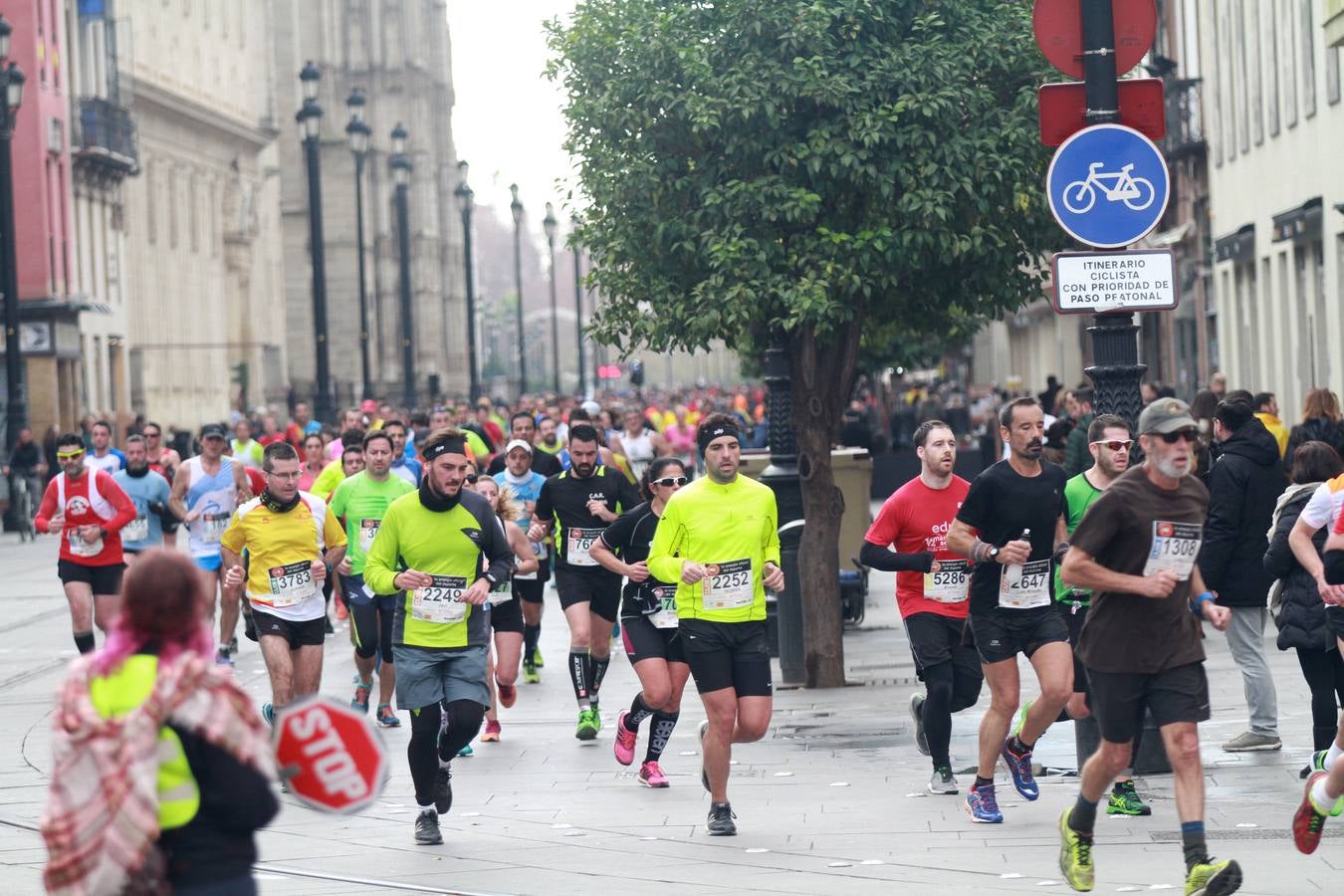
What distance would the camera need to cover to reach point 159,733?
547cm

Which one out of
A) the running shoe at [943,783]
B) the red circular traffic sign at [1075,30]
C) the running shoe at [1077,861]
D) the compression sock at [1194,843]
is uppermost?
the red circular traffic sign at [1075,30]

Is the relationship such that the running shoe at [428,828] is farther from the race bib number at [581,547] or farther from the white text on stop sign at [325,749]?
the white text on stop sign at [325,749]

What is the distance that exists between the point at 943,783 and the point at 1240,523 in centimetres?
222

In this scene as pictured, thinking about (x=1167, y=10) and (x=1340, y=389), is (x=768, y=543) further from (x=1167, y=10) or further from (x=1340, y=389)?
(x=1167, y=10)

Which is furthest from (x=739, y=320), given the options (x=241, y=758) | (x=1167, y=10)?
(x=1167, y=10)

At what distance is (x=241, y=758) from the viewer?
552cm

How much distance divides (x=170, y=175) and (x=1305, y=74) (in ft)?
151

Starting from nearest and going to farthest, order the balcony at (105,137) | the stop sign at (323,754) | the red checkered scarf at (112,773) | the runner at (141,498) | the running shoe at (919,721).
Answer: the red checkered scarf at (112,773), the stop sign at (323,754), the running shoe at (919,721), the runner at (141,498), the balcony at (105,137)

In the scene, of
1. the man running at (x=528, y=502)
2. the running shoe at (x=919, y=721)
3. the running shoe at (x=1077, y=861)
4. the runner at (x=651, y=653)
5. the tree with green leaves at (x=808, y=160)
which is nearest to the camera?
the running shoe at (x=1077, y=861)

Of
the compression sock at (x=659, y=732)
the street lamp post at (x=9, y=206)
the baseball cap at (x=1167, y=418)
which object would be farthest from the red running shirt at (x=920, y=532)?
the street lamp post at (x=9, y=206)

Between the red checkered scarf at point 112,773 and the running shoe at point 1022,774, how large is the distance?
577 centimetres

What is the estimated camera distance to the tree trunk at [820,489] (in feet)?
53.8

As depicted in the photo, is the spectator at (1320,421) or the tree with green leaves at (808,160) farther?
the tree with green leaves at (808,160)

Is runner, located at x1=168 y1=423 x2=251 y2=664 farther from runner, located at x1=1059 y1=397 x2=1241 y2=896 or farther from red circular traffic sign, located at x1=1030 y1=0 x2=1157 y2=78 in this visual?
runner, located at x1=1059 y1=397 x2=1241 y2=896
